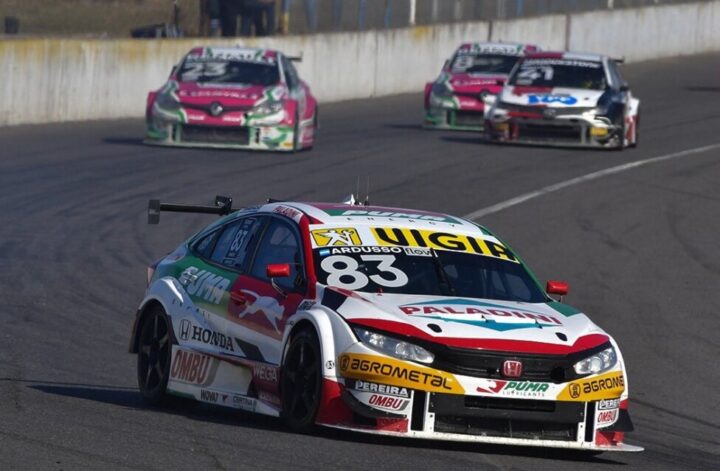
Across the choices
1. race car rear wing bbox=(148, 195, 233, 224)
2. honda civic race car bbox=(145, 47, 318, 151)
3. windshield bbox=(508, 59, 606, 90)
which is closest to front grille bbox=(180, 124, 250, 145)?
honda civic race car bbox=(145, 47, 318, 151)

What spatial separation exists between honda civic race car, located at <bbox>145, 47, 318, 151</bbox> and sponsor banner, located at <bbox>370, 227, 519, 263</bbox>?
14.4m

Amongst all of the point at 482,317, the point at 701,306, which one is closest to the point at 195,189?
the point at 701,306

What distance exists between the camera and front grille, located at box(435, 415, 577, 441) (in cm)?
808

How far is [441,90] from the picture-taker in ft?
91.9

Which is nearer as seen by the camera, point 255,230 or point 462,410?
point 462,410

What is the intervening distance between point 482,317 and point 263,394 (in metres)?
1.25

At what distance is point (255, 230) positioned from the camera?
955 cm

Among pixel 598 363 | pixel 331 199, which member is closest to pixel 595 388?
pixel 598 363

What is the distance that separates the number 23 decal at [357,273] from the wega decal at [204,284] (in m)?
0.74

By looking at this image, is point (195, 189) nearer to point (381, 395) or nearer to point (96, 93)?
point (96, 93)

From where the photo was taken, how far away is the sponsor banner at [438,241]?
918 cm

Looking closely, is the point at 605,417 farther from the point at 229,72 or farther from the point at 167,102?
the point at 229,72

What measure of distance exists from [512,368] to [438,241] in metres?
1.33

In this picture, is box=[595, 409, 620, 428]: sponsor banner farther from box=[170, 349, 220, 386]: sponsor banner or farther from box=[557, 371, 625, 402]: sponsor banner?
box=[170, 349, 220, 386]: sponsor banner
